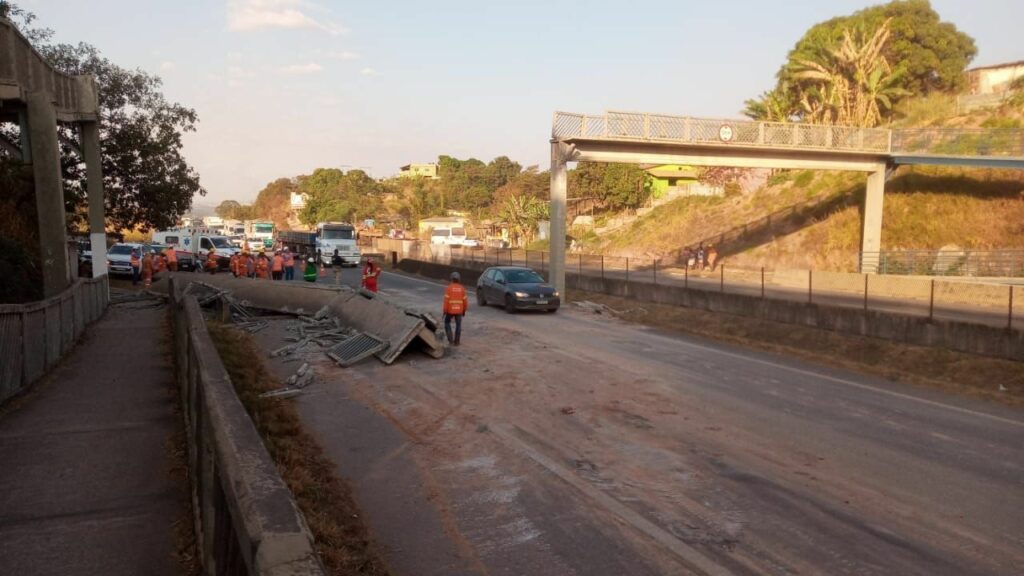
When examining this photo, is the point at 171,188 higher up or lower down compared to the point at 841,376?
higher up

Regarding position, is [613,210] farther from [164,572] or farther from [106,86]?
[164,572]

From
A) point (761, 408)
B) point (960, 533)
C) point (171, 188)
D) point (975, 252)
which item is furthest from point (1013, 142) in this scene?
point (171, 188)

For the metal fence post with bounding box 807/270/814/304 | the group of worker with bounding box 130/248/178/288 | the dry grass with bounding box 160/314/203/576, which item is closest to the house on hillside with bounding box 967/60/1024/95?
the metal fence post with bounding box 807/270/814/304

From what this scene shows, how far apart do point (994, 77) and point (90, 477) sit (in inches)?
2695

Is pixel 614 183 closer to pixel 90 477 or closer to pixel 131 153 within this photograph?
pixel 131 153

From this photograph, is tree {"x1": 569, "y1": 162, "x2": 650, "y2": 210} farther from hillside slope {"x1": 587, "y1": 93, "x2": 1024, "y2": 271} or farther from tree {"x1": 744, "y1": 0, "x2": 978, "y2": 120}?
hillside slope {"x1": 587, "y1": 93, "x2": 1024, "y2": 271}

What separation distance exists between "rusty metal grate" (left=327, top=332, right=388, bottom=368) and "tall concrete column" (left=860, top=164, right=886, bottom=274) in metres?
24.2

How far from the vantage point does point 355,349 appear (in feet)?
48.5

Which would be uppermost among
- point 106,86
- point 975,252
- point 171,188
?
point 106,86

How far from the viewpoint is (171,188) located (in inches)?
1372

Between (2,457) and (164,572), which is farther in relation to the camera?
(2,457)

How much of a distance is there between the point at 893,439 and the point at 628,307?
1604 cm

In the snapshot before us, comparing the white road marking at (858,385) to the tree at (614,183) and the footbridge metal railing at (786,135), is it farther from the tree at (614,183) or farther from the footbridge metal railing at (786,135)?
the tree at (614,183)

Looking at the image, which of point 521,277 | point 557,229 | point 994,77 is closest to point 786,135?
point 557,229
